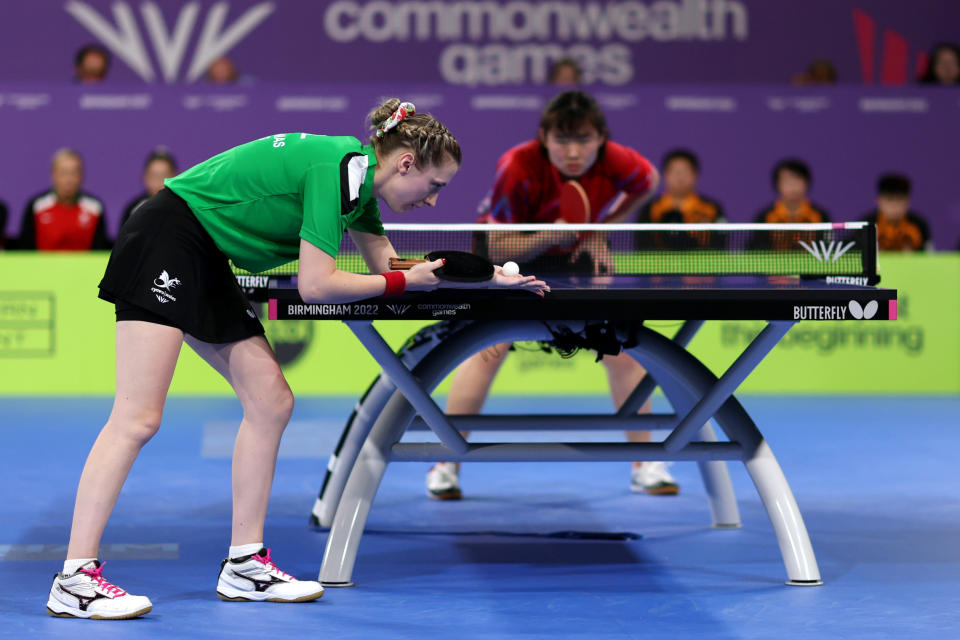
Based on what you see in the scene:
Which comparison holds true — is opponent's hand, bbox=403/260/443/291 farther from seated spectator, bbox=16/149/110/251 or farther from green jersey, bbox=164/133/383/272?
seated spectator, bbox=16/149/110/251

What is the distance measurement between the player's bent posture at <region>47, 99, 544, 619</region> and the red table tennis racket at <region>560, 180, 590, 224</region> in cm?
147

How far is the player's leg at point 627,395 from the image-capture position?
222 inches

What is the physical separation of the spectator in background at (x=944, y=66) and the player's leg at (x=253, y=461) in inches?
373

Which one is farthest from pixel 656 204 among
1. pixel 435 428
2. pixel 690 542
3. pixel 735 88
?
pixel 435 428

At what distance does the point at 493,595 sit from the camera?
3.94m

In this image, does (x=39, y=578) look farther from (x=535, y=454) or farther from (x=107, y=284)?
(x=535, y=454)

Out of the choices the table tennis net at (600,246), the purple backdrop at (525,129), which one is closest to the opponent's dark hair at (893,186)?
the purple backdrop at (525,129)

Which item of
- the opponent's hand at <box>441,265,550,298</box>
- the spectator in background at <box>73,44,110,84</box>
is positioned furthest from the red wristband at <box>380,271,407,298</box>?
the spectator in background at <box>73,44,110,84</box>

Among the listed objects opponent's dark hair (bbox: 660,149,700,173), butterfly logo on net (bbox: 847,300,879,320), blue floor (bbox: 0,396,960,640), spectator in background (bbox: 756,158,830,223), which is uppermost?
opponent's dark hair (bbox: 660,149,700,173)

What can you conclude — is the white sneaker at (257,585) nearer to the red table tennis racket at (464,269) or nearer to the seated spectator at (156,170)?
the red table tennis racket at (464,269)

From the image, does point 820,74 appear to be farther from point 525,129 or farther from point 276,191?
point 276,191

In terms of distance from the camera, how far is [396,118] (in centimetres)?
363

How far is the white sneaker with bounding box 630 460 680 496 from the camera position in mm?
5684

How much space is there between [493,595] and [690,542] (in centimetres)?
103
